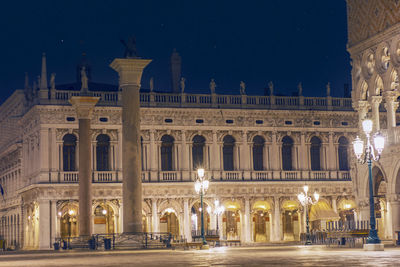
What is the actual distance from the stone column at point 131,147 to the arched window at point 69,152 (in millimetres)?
19977

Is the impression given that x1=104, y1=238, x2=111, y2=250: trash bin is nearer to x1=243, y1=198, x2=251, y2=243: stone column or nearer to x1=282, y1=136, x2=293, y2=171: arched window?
x1=243, y1=198, x2=251, y2=243: stone column

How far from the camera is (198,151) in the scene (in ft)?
188

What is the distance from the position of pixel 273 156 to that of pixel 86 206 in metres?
20.4

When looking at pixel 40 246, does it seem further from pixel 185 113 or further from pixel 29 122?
pixel 185 113

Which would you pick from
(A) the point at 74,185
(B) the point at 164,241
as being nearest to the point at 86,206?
(B) the point at 164,241

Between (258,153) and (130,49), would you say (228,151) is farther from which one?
(130,49)

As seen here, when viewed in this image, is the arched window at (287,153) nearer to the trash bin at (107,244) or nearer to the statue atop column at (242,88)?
the statue atop column at (242,88)

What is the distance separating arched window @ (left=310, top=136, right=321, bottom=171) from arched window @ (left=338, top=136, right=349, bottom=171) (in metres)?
1.58

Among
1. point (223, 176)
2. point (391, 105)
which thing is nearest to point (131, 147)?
point (391, 105)

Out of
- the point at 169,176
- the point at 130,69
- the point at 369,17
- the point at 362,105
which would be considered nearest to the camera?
the point at 369,17

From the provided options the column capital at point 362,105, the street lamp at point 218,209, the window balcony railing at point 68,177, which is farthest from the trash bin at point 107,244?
the street lamp at point 218,209

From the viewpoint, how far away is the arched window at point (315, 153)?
2350 inches

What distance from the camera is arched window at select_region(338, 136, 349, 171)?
6025 centimetres

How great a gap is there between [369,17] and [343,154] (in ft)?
97.1
